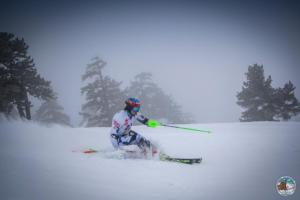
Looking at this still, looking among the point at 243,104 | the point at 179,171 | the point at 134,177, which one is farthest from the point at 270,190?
the point at 243,104

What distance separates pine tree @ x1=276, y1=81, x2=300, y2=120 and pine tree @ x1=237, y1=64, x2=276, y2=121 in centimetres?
76

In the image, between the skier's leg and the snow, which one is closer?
the snow

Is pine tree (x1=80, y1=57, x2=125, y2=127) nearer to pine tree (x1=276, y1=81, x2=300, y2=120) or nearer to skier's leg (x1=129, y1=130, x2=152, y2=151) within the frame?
pine tree (x1=276, y1=81, x2=300, y2=120)

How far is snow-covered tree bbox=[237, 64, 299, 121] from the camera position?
29589 mm

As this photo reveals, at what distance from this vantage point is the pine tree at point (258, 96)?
30.2 meters

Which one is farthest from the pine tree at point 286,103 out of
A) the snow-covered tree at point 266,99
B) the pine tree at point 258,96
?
the pine tree at point 258,96

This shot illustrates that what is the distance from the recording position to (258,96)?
30578mm

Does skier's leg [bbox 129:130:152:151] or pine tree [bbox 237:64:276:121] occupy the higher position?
pine tree [bbox 237:64:276:121]

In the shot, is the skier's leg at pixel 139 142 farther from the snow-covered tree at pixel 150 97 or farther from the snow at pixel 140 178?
the snow-covered tree at pixel 150 97

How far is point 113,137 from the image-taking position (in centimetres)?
772

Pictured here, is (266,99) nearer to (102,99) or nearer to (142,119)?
(102,99)

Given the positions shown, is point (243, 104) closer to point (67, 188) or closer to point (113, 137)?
point (113, 137)

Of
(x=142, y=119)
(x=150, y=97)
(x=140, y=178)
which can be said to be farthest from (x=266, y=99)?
(x=140, y=178)

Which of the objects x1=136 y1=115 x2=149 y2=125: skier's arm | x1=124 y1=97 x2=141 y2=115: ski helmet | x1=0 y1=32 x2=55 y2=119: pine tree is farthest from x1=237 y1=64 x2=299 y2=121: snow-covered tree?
x1=124 y1=97 x2=141 y2=115: ski helmet
